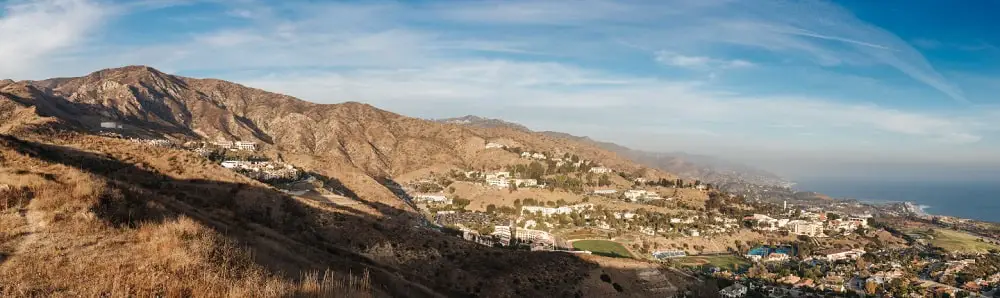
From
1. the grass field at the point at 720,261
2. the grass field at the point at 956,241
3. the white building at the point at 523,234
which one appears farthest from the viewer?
the grass field at the point at 956,241

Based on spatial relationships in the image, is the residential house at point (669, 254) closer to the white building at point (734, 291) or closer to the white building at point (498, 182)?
the white building at point (734, 291)

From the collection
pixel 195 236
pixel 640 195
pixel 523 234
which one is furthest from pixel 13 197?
pixel 640 195

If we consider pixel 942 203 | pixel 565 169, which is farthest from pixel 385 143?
pixel 942 203

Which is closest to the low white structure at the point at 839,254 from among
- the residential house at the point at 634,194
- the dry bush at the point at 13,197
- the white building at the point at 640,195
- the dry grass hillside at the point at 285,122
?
the white building at the point at 640,195

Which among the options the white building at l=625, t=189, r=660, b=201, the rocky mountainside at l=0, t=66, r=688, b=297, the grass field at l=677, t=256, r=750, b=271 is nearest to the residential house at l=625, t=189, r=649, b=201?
the white building at l=625, t=189, r=660, b=201

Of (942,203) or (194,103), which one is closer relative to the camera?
(194,103)

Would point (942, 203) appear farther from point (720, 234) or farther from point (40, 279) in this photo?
point (40, 279)
